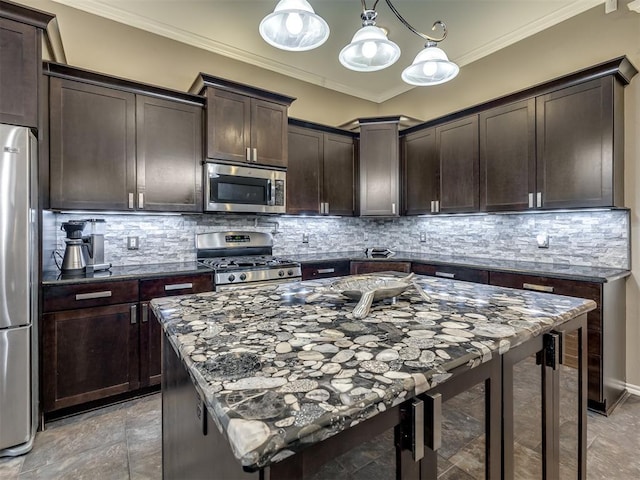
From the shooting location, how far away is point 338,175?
4.04 m

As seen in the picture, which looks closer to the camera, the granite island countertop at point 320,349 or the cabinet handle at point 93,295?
the granite island countertop at point 320,349

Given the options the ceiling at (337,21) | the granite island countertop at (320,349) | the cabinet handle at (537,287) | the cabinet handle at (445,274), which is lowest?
the cabinet handle at (537,287)

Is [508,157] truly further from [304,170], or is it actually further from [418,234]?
[304,170]

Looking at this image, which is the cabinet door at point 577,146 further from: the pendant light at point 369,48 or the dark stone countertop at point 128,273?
the dark stone countertop at point 128,273

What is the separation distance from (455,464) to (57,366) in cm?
245

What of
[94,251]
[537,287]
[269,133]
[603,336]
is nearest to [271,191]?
[269,133]

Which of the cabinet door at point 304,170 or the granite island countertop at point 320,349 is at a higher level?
the cabinet door at point 304,170

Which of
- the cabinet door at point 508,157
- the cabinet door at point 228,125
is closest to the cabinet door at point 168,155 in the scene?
the cabinet door at point 228,125

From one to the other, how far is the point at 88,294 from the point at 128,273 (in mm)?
279

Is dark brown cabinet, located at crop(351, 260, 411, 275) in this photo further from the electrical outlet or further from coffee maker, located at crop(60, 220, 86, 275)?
coffee maker, located at crop(60, 220, 86, 275)

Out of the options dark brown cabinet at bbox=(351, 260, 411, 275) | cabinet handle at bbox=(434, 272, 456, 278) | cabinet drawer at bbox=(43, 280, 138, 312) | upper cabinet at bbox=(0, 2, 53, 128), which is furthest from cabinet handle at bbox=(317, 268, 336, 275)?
upper cabinet at bbox=(0, 2, 53, 128)

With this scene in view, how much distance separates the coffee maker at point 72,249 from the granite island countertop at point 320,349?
5.02 feet

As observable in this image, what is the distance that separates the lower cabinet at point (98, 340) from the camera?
2133 millimetres

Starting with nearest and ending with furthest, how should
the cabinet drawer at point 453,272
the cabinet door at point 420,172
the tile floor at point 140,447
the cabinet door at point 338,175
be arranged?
the tile floor at point 140,447 → the cabinet drawer at point 453,272 → the cabinet door at point 420,172 → the cabinet door at point 338,175
